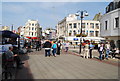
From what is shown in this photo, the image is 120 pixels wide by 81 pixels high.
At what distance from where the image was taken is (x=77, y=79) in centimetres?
648

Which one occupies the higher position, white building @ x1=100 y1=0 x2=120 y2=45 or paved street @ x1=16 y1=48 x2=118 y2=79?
white building @ x1=100 y1=0 x2=120 y2=45

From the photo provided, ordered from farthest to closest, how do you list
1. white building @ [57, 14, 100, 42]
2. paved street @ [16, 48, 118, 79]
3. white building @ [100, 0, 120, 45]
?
white building @ [57, 14, 100, 42] < white building @ [100, 0, 120, 45] < paved street @ [16, 48, 118, 79]

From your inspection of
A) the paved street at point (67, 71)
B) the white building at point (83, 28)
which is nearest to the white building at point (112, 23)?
the paved street at point (67, 71)

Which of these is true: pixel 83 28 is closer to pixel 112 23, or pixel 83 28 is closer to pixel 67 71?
pixel 112 23

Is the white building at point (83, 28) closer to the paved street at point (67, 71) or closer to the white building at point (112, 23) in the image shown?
the white building at point (112, 23)

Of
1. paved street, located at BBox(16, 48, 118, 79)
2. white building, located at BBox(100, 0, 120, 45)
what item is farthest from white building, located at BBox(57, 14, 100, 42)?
paved street, located at BBox(16, 48, 118, 79)

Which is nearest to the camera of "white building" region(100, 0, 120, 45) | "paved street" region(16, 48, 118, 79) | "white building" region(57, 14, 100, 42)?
"paved street" region(16, 48, 118, 79)

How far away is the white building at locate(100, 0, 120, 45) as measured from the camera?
21053 mm

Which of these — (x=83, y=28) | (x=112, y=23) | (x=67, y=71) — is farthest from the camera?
(x=83, y=28)

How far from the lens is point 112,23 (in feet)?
72.3

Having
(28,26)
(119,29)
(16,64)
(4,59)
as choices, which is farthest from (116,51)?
(28,26)

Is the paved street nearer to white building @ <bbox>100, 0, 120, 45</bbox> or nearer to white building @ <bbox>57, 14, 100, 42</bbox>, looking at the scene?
white building @ <bbox>100, 0, 120, 45</bbox>

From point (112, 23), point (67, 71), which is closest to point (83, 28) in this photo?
point (112, 23)

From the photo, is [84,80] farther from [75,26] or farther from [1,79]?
[75,26]
